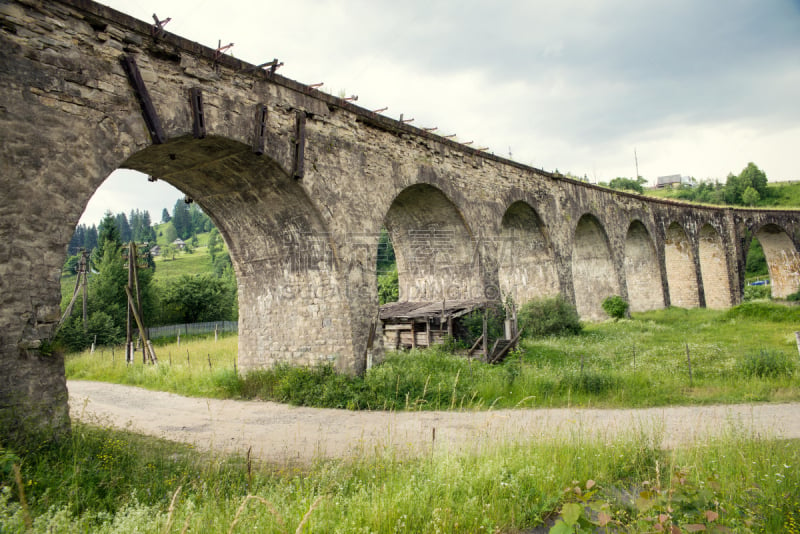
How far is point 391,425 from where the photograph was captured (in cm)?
718

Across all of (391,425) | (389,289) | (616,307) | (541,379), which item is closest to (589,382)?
(541,379)

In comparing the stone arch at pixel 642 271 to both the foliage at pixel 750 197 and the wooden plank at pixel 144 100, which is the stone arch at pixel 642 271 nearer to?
the wooden plank at pixel 144 100

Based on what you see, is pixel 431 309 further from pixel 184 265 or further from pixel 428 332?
pixel 184 265

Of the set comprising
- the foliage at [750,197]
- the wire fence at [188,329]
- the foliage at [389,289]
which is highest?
the foliage at [750,197]

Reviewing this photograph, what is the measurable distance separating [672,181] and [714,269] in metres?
70.2

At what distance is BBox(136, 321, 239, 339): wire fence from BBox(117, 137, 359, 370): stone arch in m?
20.7

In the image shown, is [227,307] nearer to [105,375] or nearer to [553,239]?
[105,375]

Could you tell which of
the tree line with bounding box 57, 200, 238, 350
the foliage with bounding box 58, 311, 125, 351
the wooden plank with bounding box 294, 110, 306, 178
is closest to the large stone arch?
the wooden plank with bounding box 294, 110, 306, 178

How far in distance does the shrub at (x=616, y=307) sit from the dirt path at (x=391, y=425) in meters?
11.9

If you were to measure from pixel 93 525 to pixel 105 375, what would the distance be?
42.2ft

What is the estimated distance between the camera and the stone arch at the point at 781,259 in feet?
103

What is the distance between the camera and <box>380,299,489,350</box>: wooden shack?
11.9m

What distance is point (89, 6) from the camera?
6285mm

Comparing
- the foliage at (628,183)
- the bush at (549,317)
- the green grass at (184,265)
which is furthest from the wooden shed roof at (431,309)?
the foliage at (628,183)
